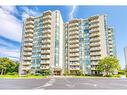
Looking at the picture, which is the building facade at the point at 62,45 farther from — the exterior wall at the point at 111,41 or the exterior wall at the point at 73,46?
the exterior wall at the point at 111,41

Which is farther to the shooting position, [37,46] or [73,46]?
[73,46]

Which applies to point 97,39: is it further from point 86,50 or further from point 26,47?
point 26,47

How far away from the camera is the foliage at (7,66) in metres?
25.8

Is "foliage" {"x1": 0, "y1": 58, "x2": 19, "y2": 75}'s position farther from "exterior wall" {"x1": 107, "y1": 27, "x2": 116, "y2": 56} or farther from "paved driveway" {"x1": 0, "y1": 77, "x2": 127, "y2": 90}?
"exterior wall" {"x1": 107, "y1": 27, "x2": 116, "y2": 56}

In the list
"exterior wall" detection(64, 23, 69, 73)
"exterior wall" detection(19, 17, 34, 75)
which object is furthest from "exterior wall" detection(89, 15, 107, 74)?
"exterior wall" detection(19, 17, 34, 75)

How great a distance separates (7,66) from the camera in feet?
90.3

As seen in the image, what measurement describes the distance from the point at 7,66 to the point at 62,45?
10.6 m

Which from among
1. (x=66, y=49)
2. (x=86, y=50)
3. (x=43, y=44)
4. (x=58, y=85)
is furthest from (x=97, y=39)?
(x=58, y=85)

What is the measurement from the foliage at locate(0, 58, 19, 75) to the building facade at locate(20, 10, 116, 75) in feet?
4.13

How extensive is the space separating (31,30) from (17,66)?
7.17 metres

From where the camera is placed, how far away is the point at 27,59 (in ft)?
101

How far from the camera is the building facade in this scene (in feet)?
96.6

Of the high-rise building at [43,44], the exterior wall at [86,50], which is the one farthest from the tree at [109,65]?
the high-rise building at [43,44]

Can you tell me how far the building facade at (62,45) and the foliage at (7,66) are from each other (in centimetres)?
126
